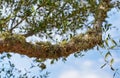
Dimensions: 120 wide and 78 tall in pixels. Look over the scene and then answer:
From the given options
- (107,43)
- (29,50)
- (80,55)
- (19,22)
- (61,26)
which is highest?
(19,22)

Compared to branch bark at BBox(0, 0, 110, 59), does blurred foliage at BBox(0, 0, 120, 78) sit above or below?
above

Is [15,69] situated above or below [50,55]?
above

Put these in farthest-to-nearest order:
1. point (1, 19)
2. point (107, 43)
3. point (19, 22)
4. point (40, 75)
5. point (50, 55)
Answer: point (40, 75) → point (19, 22) → point (1, 19) → point (50, 55) → point (107, 43)

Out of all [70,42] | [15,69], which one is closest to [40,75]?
[15,69]

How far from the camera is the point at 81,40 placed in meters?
8.70

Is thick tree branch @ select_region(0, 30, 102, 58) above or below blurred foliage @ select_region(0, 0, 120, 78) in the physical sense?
below

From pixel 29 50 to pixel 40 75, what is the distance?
6427 millimetres

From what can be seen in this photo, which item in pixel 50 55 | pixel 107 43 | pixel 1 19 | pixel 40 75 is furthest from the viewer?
pixel 40 75

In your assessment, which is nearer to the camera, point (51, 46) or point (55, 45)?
point (51, 46)

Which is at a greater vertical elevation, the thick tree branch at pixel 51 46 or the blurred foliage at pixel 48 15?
the blurred foliage at pixel 48 15

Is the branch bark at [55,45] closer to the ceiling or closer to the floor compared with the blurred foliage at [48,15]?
closer to the floor

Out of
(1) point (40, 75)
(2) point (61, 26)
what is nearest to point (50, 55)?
(2) point (61, 26)

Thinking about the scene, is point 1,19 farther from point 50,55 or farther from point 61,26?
point 50,55

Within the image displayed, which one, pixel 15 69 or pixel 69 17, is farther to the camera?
pixel 15 69
